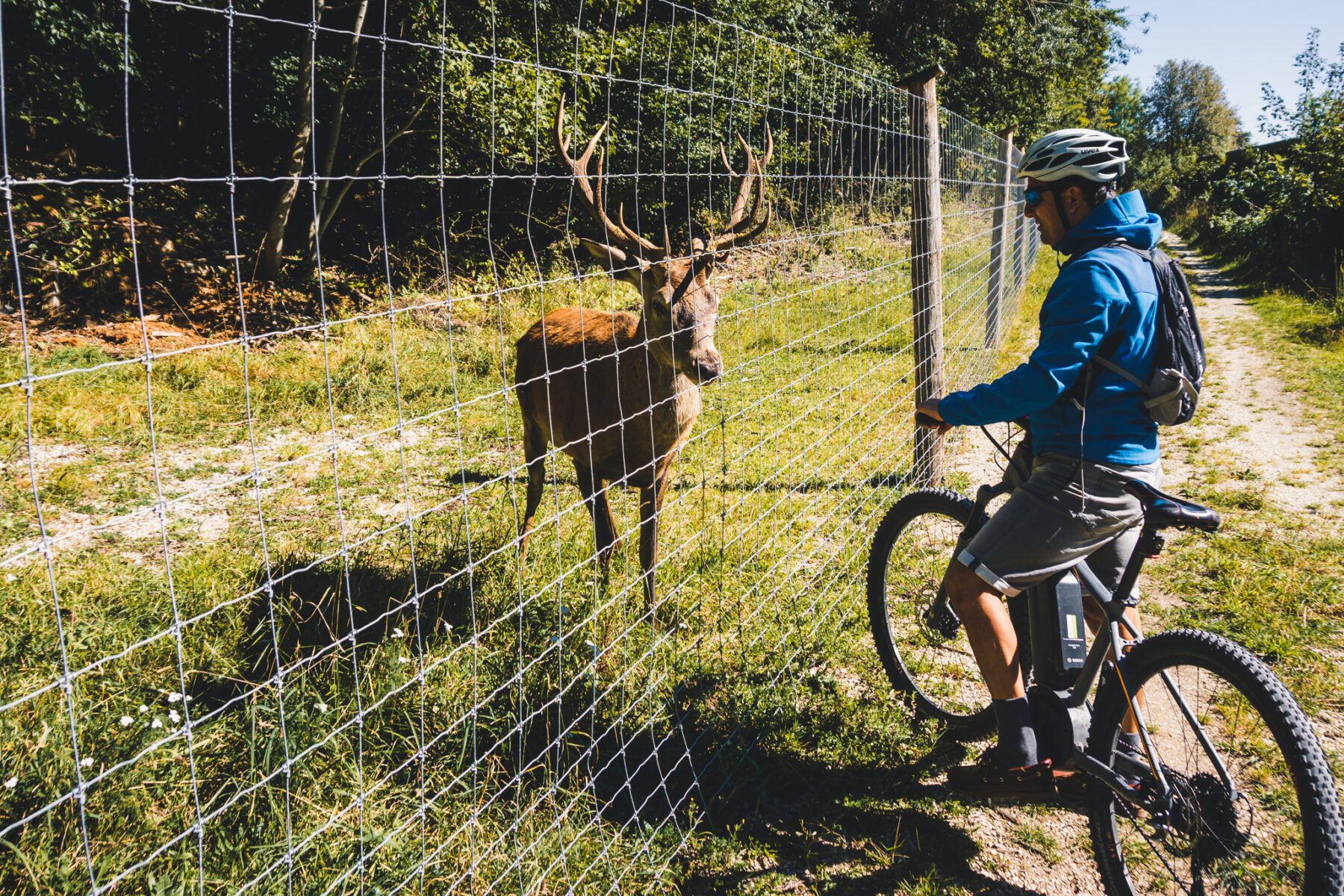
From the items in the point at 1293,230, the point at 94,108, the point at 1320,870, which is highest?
the point at 94,108

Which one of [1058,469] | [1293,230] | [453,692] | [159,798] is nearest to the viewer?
[159,798]

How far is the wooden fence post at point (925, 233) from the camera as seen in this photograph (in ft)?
18.4

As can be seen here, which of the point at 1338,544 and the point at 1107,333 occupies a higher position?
the point at 1107,333

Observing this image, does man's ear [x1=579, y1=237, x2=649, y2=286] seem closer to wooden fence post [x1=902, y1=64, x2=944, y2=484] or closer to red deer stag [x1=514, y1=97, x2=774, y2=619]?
red deer stag [x1=514, y1=97, x2=774, y2=619]

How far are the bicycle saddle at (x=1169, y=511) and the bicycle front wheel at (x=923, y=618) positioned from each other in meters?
0.80

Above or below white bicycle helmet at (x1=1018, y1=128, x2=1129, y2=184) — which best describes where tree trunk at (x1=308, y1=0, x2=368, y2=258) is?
above

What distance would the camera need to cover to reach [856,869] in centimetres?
301

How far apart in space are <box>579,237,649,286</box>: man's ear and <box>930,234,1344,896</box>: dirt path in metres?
2.54

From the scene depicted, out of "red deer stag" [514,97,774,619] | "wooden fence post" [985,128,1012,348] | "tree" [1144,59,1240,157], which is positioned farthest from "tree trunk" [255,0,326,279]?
"tree" [1144,59,1240,157]

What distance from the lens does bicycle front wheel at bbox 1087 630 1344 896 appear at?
7.59ft

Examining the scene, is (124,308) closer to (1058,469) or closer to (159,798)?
(159,798)

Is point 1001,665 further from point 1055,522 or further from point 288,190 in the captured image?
point 288,190

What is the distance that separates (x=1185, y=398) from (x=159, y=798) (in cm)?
345

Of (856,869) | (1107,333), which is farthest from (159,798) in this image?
(1107,333)
